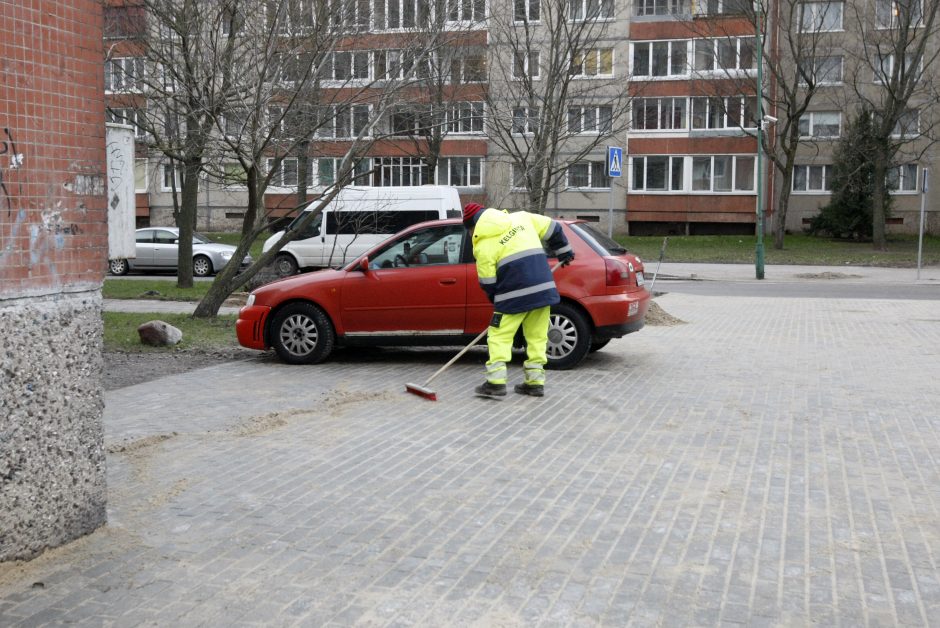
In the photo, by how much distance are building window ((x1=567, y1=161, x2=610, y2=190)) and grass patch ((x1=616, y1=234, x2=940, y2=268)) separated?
289 cm

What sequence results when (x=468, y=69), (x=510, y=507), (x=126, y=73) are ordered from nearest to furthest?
1. (x=510, y=507)
2. (x=126, y=73)
3. (x=468, y=69)

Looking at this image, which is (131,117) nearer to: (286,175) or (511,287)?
(286,175)

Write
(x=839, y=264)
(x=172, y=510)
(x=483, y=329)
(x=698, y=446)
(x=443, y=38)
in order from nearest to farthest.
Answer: (x=172, y=510), (x=698, y=446), (x=483, y=329), (x=443, y=38), (x=839, y=264)

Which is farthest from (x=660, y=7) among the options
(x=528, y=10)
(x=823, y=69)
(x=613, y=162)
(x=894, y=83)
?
(x=613, y=162)

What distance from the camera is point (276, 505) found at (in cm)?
560

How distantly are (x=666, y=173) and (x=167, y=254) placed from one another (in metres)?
28.1

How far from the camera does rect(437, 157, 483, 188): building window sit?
50.7 m

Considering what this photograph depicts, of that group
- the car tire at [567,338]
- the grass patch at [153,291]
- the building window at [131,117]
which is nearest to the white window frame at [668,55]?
the grass patch at [153,291]

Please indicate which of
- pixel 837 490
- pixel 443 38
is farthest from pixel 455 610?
pixel 443 38

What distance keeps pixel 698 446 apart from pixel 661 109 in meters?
45.4

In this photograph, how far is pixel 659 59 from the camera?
50.7m

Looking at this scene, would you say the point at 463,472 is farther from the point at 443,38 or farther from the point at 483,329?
the point at 443,38

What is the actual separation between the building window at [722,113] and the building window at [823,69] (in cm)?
263

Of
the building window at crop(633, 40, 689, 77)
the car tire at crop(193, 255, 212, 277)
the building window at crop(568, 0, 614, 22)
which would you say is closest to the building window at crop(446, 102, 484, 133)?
the building window at crop(568, 0, 614, 22)
